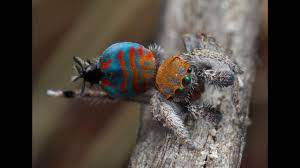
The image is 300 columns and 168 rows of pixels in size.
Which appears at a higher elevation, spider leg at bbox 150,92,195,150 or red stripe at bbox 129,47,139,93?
red stripe at bbox 129,47,139,93

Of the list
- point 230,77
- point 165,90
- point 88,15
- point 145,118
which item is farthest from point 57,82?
point 230,77

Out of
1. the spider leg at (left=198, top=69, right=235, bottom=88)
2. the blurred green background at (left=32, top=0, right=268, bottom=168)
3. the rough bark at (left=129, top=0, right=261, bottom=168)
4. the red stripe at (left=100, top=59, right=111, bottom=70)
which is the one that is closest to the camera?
the rough bark at (left=129, top=0, right=261, bottom=168)

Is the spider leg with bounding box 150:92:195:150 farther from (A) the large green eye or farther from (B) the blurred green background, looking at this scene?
(B) the blurred green background

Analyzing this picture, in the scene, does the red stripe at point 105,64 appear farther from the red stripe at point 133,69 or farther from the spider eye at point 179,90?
the spider eye at point 179,90

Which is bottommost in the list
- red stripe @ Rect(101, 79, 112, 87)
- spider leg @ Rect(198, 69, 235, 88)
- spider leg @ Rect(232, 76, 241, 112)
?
spider leg @ Rect(232, 76, 241, 112)

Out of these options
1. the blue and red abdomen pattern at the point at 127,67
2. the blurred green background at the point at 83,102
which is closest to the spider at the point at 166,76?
the blue and red abdomen pattern at the point at 127,67

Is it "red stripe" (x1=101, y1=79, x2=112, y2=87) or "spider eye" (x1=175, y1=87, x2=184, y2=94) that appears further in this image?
"red stripe" (x1=101, y1=79, x2=112, y2=87)

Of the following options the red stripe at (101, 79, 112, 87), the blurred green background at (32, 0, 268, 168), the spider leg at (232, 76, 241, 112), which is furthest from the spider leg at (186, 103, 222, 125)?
the blurred green background at (32, 0, 268, 168)

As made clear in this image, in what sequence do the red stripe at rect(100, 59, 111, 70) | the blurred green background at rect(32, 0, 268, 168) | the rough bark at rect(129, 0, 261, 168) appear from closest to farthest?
1. the rough bark at rect(129, 0, 261, 168)
2. the red stripe at rect(100, 59, 111, 70)
3. the blurred green background at rect(32, 0, 268, 168)

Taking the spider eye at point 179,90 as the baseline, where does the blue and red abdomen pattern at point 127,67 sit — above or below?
above
